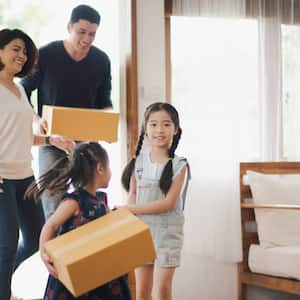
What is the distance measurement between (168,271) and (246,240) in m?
1.00

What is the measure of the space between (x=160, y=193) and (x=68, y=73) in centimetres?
81

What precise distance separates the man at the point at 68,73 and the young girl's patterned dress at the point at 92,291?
0.84 m

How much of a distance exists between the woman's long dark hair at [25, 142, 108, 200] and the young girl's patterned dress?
0.06 m

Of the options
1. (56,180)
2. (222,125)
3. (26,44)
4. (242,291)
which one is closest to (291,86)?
(222,125)

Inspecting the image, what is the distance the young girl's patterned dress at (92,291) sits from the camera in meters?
2.08

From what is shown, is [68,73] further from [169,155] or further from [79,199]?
[79,199]

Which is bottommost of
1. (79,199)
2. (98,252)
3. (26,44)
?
(98,252)

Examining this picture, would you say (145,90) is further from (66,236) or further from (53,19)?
(66,236)

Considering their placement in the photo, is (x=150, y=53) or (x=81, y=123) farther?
(x=150, y=53)

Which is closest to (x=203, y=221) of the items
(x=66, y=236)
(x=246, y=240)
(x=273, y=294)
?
(x=246, y=240)

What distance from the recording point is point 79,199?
7.01 ft

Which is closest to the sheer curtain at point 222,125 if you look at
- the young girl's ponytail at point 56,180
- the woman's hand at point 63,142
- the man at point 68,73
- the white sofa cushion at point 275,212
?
the white sofa cushion at point 275,212

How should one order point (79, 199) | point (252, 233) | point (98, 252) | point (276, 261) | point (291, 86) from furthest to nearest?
point (291, 86)
point (252, 233)
point (276, 261)
point (79, 199)
point (98, 252)

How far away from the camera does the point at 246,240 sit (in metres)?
3.49
